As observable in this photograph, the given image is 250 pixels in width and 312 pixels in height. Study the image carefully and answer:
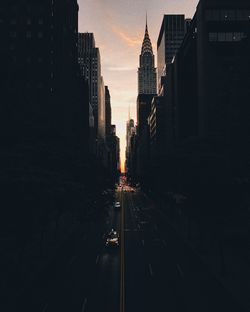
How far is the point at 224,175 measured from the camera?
1297 inches

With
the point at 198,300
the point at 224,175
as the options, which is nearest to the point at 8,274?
the point at 198,300

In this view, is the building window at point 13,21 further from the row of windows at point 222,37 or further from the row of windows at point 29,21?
the row of windows at point 222,37

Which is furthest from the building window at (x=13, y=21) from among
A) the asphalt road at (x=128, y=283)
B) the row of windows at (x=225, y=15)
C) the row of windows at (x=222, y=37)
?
the asphalt road at (x=128, y=283)

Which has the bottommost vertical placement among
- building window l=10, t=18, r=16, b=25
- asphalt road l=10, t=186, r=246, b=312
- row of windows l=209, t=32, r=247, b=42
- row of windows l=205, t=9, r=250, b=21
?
asphalt road l=10, t=186, r=246, b=312

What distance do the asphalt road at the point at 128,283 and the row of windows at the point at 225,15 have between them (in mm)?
52424

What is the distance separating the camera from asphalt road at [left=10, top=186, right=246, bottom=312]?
19516 millimetres

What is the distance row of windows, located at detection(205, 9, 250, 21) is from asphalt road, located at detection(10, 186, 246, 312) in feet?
172

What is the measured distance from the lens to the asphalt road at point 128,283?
1952 centimetres

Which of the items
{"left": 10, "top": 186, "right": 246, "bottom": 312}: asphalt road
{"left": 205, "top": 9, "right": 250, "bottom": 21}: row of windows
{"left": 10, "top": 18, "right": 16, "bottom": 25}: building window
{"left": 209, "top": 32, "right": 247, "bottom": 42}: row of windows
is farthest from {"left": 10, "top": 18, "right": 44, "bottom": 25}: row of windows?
{"left": 10, "top": 186, "right": 246, "bottom": 312}: asphalt road

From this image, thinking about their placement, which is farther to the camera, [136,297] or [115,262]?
[115,262]

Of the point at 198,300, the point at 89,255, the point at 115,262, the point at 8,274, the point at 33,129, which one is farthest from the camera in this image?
the point at 33,129

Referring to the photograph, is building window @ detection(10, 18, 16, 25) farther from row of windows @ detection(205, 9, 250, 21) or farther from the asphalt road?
the asphalt road

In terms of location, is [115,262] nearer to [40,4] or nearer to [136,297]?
[136,297]

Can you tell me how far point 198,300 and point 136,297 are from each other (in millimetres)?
3277
